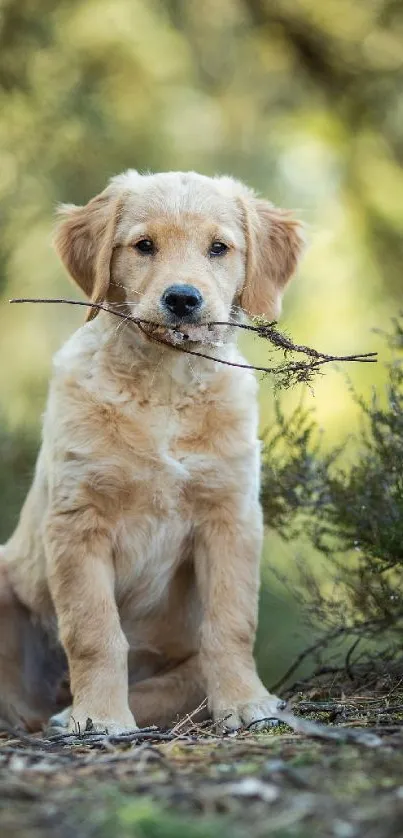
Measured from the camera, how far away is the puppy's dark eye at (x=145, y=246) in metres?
4.05

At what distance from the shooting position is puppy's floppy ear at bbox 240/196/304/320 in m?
4.32

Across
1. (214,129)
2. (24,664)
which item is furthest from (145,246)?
(214,129)

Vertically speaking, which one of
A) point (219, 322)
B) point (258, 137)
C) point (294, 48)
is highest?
point (294, 48)

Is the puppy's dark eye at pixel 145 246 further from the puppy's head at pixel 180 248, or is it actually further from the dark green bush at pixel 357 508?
the dark green bush at pixel 357 508

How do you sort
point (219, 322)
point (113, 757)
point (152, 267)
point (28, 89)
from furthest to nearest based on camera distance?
1. point (28, 89)
2. point (152, 267)
3. point (219, 322)
4. point (113, 757)

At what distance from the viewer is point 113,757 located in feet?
8.72

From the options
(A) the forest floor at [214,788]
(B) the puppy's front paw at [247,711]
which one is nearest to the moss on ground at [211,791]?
(A) the forest floor at [214,788]

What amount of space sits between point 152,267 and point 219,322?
0.41m

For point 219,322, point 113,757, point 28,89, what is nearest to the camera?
point 113,757

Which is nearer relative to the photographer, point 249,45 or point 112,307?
point 112,307

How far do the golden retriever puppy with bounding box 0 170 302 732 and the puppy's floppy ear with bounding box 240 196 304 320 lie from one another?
11 mm

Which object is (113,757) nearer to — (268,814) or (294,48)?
(268,814)

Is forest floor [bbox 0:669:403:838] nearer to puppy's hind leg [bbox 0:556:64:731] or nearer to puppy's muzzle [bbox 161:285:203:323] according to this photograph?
puppy's muzzle [bbox 161:285:203:323]

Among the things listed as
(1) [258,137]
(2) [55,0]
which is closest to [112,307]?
(1) [258,137]
